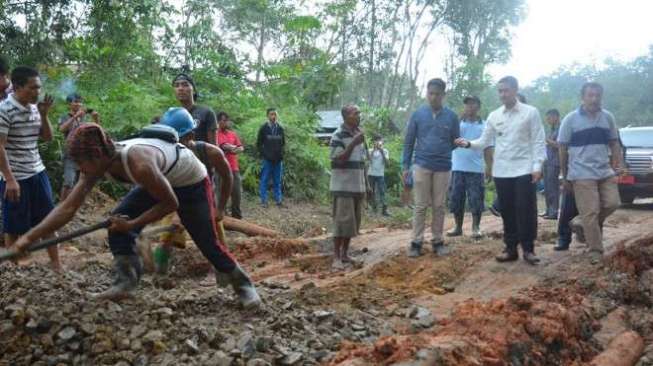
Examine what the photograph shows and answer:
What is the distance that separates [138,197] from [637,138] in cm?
1144

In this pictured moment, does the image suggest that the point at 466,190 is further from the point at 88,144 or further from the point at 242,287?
the point at 88,144

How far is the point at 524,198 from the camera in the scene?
6051mm

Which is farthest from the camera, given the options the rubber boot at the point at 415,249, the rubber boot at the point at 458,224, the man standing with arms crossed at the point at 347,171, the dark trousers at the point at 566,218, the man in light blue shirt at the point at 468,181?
the rubber boot at the point at 458,224

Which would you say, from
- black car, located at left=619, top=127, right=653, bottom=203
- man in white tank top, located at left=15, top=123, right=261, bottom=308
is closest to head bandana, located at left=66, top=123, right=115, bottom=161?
man in white tank top, located at left=15, top=123, right=261, bottom=308

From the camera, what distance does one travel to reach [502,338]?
3.74 metres

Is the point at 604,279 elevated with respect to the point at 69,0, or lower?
lower

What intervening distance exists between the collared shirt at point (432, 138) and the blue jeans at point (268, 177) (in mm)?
5348

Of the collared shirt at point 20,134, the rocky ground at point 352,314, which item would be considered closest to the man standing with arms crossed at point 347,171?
the rocky ground at point 352,314

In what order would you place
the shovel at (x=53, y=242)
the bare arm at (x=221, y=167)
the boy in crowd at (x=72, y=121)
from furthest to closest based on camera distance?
1. the boy in crowd at (x=72, y=121)
2. the bare arm at (x=221, y=167)
3. the shovel at (x=53, y=242)

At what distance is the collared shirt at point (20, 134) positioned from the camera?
4.79 m

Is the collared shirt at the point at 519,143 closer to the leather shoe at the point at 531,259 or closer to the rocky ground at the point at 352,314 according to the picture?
the leather shoe at the point at 531,259

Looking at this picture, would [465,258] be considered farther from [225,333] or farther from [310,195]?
[310,195]

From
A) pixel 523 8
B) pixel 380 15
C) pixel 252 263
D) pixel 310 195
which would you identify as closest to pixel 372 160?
pixel 310 195

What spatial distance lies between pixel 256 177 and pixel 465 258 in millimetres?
7359
